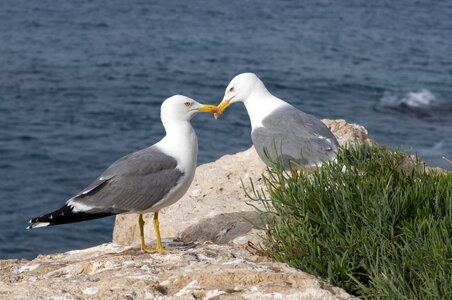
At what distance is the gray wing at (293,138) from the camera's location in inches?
Answer: 370

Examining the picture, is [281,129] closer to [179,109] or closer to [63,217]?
[179,109]

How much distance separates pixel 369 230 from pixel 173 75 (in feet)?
110

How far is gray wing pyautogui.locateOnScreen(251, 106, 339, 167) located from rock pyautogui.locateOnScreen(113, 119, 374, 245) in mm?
300

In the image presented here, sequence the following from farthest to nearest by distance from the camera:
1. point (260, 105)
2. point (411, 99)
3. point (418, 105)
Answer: point (411, 99) < point (418, 105) < point (260, 105)

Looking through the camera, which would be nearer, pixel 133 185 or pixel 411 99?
pixel 133 185

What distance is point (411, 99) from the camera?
38594 millimetres

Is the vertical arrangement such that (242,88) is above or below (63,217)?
above

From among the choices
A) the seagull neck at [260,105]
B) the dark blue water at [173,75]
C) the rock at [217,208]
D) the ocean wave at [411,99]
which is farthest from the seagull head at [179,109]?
the ocean wave at [411,99]

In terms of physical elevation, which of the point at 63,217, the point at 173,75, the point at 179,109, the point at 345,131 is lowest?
the point at 173,75

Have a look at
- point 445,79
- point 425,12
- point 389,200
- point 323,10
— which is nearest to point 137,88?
point 445,79

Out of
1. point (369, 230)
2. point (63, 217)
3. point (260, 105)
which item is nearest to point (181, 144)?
point (63, 217)

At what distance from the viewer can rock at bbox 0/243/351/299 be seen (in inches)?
228

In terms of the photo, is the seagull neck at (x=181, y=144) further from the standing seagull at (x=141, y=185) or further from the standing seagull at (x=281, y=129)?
the standing seagull at (x=281, y=129)

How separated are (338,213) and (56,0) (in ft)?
154
